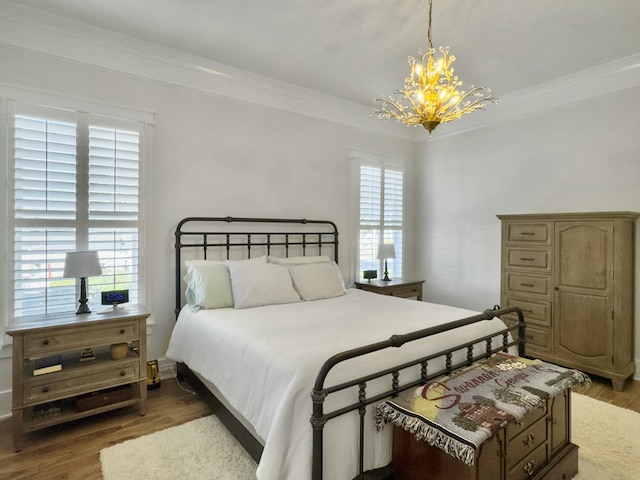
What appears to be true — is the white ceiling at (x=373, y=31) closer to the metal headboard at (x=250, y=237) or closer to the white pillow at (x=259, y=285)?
the metal headboard at (x=250, y=237)

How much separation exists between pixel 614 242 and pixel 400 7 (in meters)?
2.65

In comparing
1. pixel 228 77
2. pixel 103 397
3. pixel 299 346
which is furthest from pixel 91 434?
pixel 228 77

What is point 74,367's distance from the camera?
250 centimetres

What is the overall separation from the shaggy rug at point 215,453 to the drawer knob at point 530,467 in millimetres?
443

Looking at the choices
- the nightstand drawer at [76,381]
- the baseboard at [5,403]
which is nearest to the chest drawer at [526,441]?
the nightstand drawer at [76,381]

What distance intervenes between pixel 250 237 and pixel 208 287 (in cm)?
97

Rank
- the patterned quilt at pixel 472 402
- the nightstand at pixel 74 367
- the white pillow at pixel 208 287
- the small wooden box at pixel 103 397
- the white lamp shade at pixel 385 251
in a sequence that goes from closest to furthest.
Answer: the patterned quilt at pixel 472 402
the nightstand at pixel 74 367
the small wooden box at pixel 103 397
the white pillow at pixel 208 287
the white lamp shade at pixel 385 251

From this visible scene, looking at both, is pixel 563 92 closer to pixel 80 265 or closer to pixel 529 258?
pixel 529 258

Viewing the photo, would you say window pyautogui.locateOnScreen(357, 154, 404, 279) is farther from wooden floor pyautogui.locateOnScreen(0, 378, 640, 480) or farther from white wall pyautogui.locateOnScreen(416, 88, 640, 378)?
wooden floor pyautogui.locateOnScreen(0, 378, 640, 480)

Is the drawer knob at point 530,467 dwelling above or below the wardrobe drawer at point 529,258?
below

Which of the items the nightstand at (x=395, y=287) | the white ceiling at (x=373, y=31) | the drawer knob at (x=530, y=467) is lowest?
the drawer knob at (x=530, y=467)

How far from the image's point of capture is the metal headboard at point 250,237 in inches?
134

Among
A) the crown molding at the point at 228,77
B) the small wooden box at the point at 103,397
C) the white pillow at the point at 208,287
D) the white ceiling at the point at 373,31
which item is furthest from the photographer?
the white pillow at the point at 208,287

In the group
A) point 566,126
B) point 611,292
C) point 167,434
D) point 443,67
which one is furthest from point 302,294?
point 566,126
